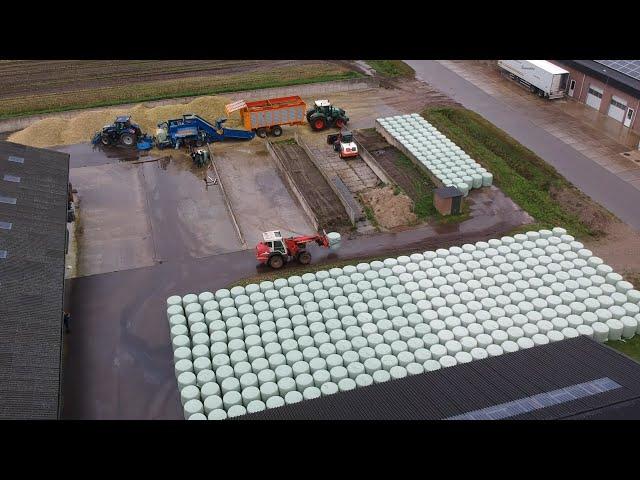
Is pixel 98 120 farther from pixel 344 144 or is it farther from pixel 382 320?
pixel 382 320

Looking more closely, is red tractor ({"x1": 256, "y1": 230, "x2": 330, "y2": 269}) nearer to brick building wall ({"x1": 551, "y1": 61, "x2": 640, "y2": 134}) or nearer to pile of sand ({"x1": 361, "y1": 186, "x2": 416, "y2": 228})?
pile of sand ({"x1": 361, "y1": 186, "x2": 416, "y2": 228})

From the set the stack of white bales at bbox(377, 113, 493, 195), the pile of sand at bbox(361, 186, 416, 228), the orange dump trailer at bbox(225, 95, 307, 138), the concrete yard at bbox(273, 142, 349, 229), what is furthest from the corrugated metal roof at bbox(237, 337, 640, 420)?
the orange dump trailer at bbox(225, 95, 307, 138)

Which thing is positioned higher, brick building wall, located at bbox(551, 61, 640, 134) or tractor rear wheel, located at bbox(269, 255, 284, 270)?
brick building wall, located at bbox(551, 61, 640, 134)

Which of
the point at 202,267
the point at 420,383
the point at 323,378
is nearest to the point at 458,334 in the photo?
the point at 420,383

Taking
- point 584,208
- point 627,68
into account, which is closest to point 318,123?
point 584,208

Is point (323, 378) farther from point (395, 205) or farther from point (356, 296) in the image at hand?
point (395, 205)

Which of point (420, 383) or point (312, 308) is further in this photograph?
point (312, 308)
